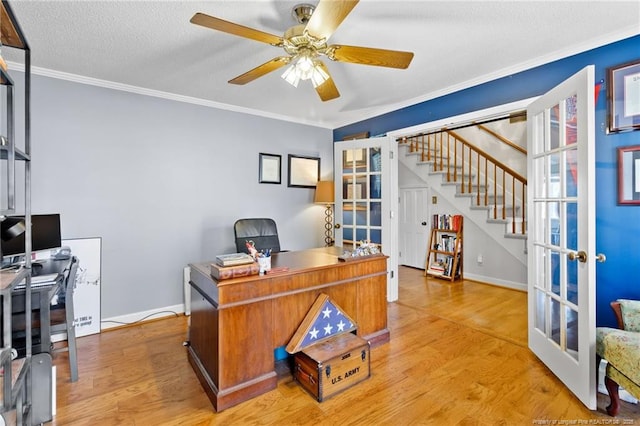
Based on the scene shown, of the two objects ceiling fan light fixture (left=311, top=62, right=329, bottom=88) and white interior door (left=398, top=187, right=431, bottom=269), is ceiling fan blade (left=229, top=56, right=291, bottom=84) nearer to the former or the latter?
ceiling fan light fixture (left=311, top=62, right=329, bottom=88)

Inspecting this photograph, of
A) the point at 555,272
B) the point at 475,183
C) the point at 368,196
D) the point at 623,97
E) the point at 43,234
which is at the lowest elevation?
the point at 555,272

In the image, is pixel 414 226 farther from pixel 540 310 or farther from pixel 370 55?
pixel 370 55

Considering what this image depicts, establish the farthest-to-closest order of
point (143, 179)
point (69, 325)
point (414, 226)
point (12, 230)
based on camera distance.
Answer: point (414, 226)
point (143, 179)
point (69, 325)
point (12, 230)

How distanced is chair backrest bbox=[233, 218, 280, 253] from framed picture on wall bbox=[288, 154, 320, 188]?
108 cm

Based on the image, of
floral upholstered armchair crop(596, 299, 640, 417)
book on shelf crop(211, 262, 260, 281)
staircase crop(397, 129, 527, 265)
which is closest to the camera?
floral upholstered armchair crop(596, 299, 640, 417)

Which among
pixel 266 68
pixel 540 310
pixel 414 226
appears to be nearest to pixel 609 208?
pixel 540 310

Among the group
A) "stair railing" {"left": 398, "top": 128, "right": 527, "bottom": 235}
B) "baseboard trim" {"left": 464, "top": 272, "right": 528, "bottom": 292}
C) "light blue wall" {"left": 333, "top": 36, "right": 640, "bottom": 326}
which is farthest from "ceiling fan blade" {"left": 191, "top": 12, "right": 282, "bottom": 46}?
"baseboard trim" {"left": 464, "top": 272, "right": 528, "bottom": 292}

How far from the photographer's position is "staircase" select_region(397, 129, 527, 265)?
4.52 meters

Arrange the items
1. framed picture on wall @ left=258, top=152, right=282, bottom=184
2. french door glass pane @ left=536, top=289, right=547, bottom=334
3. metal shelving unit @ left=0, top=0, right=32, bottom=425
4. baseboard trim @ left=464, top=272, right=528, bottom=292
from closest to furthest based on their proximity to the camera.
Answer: metal shelving unit @ left=0, top=0, right=32, bottom=425 < french door glass pane @ left=536, top=289, right=547, bottom=334 < framed picture on wall @ left=258, top=152, right=282, bottom=184 < baseboard trim @ left=464, top=272, right=528, bottom=292

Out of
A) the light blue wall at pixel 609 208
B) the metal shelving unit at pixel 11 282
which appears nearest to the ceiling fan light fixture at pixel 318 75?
the metal shelving unit at pixel 11 282

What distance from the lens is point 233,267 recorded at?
1.92 metres

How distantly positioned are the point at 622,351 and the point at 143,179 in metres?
3.97

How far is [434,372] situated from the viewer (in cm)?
221

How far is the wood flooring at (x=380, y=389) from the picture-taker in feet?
5.74
